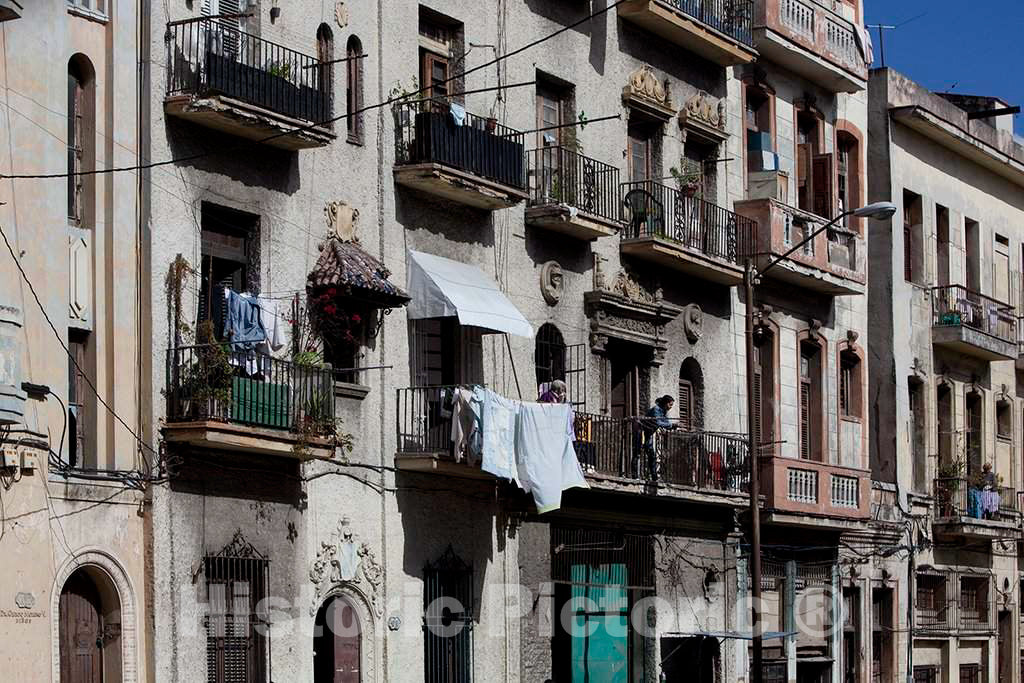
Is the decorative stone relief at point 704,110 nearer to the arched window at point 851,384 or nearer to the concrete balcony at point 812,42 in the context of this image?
the concrete balcony at point 812,42

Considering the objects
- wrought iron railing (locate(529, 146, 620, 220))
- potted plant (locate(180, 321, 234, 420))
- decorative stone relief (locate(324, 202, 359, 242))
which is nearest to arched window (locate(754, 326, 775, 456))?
wrought iron railing (locate(529, 146, 620, 220))

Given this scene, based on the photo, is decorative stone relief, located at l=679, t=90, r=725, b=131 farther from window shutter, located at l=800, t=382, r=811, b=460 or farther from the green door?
the green door

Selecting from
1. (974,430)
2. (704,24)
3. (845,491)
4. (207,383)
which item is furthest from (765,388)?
(207,383)

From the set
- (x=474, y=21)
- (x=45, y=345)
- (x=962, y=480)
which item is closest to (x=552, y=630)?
(x=474, y=21)

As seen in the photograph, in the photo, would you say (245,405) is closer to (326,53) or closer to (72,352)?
(72,352)

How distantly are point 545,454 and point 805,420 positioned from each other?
1125cm

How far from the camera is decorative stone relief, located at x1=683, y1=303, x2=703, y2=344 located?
35.3 meters

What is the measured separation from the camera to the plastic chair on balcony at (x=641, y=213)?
110ft

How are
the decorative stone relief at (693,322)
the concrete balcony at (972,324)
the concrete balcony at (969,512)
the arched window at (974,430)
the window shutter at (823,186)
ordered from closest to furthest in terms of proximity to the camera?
the decorative stone relief at (693,322)
the window shutter at (823,186)
the concrete balcony at (969,512)
the concrete balcony at (972,324)
the arched window at (974,430)

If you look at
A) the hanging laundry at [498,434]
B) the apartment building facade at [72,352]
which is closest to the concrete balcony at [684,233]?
the hanging laundry at [498,434]

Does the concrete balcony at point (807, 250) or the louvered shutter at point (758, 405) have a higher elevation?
the concrete balcony at point (807, 250)

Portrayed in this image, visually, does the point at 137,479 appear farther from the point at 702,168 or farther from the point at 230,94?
the point at 702,168

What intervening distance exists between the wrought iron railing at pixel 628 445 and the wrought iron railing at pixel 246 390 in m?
2.56

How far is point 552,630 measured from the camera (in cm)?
3155
